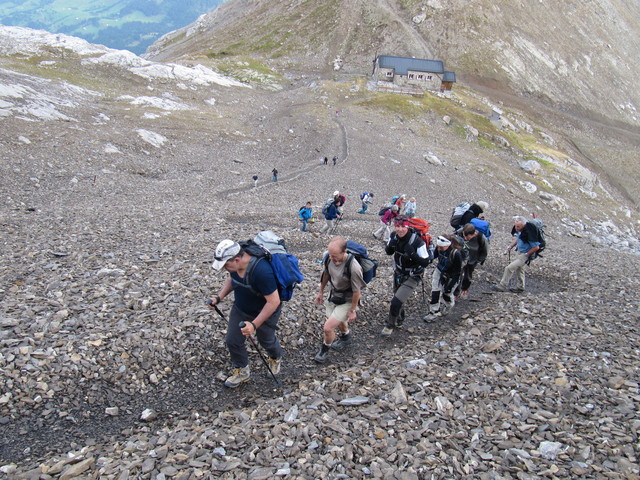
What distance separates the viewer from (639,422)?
6.45 metres

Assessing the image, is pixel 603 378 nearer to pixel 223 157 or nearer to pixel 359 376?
pixel 359 376

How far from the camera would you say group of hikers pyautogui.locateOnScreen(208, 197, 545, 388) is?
722cm

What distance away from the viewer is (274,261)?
740 centimetres

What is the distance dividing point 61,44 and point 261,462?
92.3m

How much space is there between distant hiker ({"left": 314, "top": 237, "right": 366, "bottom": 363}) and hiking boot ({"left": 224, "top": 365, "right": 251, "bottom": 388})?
6.10 feet

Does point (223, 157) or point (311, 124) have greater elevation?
point (311, 124)

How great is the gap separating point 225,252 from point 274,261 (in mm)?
1023

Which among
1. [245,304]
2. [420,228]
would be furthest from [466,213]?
[245,304]

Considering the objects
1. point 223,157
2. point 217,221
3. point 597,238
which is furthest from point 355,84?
point 217,221

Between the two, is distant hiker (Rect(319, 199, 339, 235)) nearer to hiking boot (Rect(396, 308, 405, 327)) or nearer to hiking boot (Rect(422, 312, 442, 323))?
hiking boot (Rect(422, 312, 442, 323))

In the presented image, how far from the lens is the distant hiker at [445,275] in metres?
11.0

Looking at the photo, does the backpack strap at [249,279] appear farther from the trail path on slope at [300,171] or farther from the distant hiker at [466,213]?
the trail path on slope at [300,171]

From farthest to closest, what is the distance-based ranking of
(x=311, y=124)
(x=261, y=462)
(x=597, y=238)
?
(x=311, y=124) < (x=597, y=238) < (x=261, y=462)

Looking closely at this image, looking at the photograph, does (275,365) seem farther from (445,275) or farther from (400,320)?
(445,275)
